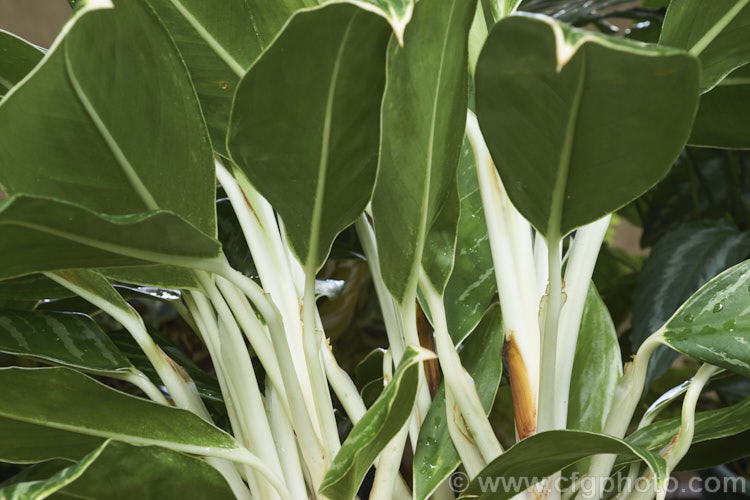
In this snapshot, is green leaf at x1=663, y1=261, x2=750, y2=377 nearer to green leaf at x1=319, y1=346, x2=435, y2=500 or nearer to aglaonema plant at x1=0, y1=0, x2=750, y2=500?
aglaonema plant at x1=0, y1=0, x2=750, y2=500

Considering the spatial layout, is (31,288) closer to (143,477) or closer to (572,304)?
(143,477)

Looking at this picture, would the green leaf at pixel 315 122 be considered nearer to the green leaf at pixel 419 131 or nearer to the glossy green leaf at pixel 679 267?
the green leaf at pixel 419 131

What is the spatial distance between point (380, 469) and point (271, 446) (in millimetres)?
77

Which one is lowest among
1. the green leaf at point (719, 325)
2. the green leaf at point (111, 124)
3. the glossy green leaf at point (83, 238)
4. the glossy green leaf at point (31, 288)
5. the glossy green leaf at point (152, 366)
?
the glossy green leaf at point (152, 366)

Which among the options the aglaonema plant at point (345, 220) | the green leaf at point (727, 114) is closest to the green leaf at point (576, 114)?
the aglaonema plant at point (345, 220)

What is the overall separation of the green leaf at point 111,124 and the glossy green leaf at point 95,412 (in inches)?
4.2

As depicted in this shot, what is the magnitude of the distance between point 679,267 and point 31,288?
2.42 ft

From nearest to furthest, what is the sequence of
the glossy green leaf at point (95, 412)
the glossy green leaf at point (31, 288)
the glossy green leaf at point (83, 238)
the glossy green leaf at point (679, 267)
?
1. the glossy green leaf at point (83, 238)
2. the glossy green leaf at point (95, 412)
3. the glossy green leaf at point (31, 288)
4. the glossy green leaf at point (679, 267)

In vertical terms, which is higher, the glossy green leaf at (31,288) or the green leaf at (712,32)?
the green leaf at (712,32)

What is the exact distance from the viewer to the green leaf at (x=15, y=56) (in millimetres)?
414

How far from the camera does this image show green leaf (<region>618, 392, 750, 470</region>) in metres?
0.43

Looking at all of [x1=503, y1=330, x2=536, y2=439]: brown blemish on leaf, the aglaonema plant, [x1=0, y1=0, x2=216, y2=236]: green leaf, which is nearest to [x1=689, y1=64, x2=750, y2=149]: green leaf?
the aglaonema plant

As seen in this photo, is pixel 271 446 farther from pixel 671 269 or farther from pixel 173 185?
pixel 671 269

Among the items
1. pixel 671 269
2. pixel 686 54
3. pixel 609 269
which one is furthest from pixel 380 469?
pixel 609 269
